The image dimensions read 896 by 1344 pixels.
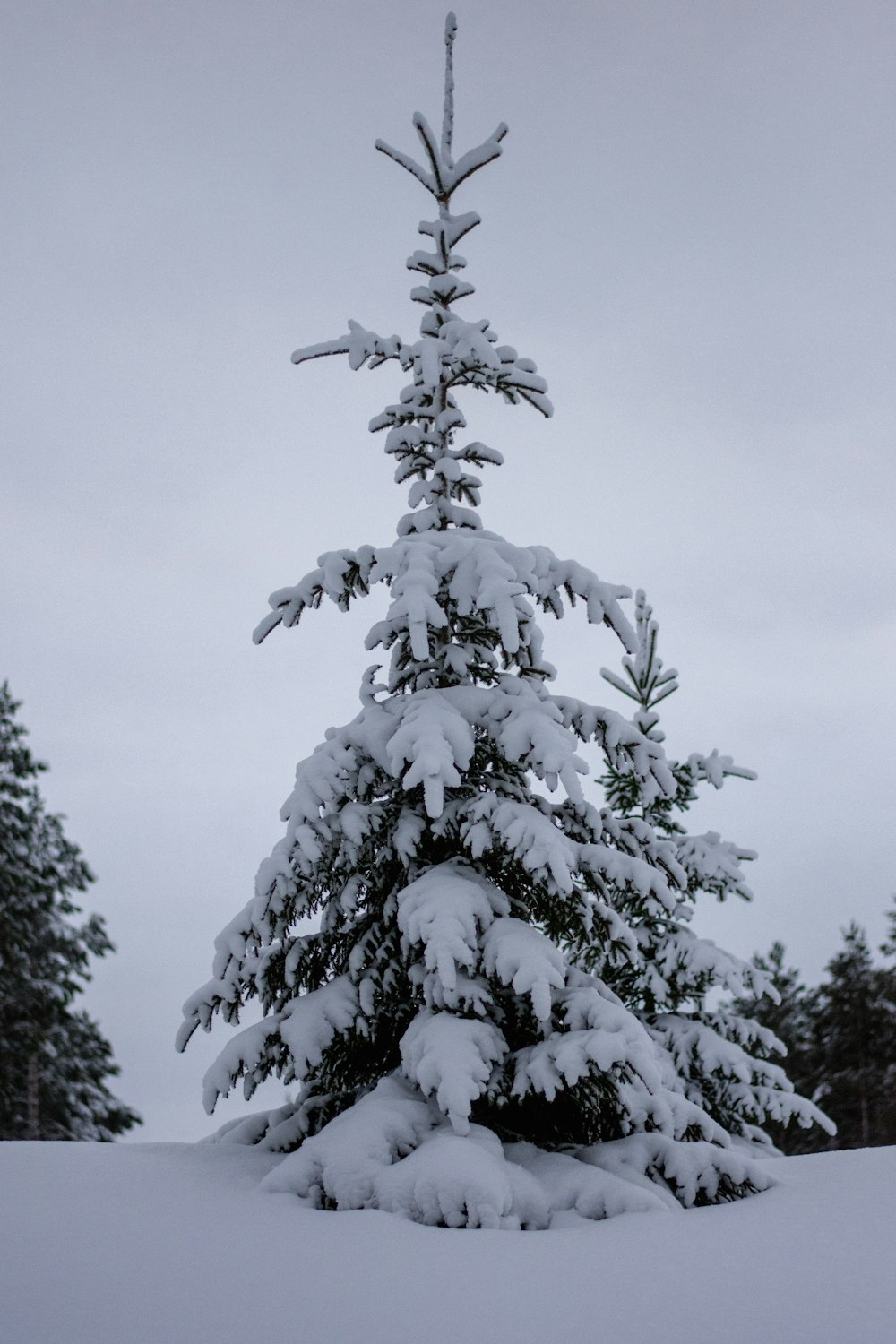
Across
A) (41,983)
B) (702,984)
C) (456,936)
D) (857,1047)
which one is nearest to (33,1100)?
(41,983)

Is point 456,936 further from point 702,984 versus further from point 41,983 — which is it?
point 41,983

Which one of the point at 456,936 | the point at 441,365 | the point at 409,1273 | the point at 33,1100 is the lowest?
the point at 409,1273

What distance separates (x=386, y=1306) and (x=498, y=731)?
13.0 feet

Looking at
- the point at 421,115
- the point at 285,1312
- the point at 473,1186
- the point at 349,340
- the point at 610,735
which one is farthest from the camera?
the point at 421,115

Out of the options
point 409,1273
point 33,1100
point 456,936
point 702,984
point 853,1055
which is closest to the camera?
point 409,1273

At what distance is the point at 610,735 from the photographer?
7973mm

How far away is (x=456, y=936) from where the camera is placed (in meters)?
6.23

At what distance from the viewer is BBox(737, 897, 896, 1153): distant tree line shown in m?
27.6

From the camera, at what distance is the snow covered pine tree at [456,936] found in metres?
6.08

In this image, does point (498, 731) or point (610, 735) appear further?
point (610, 735)

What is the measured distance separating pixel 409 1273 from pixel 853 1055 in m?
27.6

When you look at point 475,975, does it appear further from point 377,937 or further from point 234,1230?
point 234,1230

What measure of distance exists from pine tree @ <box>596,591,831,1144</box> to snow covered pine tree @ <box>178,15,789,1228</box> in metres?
4.43

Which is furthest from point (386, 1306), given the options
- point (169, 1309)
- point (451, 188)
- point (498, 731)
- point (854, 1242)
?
point (451, 188)
